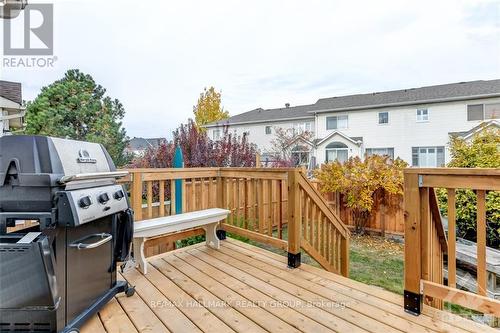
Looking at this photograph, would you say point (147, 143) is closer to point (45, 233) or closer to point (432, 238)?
point (45, 233)

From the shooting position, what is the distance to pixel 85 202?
1594 mm

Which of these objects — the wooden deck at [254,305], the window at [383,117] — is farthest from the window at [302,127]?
the wooden deck at [254,305]

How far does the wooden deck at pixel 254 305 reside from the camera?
6.03ft

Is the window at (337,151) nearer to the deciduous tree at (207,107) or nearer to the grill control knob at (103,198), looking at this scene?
the deciduous tree at (207,107)

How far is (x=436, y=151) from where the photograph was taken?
14391mm

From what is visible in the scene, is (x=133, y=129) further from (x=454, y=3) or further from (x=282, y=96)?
(x=282, y=96)

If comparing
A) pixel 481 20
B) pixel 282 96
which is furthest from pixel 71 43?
pixel 282 96

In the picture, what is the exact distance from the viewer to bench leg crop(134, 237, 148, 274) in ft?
9.05

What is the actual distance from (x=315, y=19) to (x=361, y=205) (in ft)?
13.0

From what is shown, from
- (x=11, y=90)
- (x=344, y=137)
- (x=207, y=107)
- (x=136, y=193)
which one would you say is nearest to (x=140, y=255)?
(x=136, y=193)

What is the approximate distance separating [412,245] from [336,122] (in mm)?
15951

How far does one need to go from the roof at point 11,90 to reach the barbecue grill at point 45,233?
3.64m

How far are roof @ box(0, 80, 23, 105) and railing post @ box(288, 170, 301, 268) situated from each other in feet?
14.6

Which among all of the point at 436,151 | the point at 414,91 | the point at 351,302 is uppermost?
the point at 414,91
